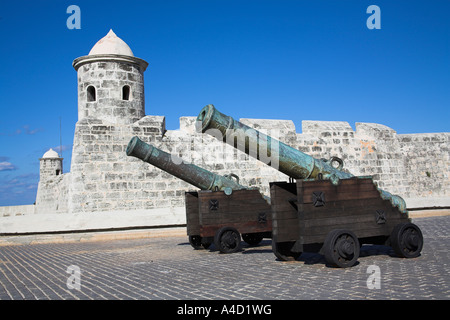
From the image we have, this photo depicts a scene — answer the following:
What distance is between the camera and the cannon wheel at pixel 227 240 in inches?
285

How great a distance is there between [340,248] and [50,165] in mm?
27896

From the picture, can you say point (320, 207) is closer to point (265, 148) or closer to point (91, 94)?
point (265, 148)

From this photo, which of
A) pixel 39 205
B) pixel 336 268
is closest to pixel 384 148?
pixel 336 268

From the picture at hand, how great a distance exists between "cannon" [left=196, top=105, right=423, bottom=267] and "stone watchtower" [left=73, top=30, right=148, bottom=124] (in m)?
6.26

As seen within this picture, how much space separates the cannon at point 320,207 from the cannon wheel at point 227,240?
5.03 ft

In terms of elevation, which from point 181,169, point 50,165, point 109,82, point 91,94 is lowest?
point 181,169

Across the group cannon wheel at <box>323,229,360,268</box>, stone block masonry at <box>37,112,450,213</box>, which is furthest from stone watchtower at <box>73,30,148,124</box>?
cannon wheel at <box>323,229,360,268</box>

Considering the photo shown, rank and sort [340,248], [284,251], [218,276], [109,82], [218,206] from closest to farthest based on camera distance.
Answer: [218,276]
[340,248]
[284,251]
[218,206]
[109,82]

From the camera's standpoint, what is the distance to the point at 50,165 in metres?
29.9

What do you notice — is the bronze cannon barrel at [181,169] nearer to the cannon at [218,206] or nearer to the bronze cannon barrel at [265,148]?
the cannon at [218,206]

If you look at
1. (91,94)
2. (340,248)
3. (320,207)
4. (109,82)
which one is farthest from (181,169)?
(91,94)

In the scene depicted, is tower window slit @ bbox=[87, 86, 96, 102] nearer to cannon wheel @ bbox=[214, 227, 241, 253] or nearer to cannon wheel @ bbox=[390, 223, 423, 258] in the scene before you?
cannon wheel @ bbox=[214, 227, 241, 253]

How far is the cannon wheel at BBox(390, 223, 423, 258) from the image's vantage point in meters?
5.67
